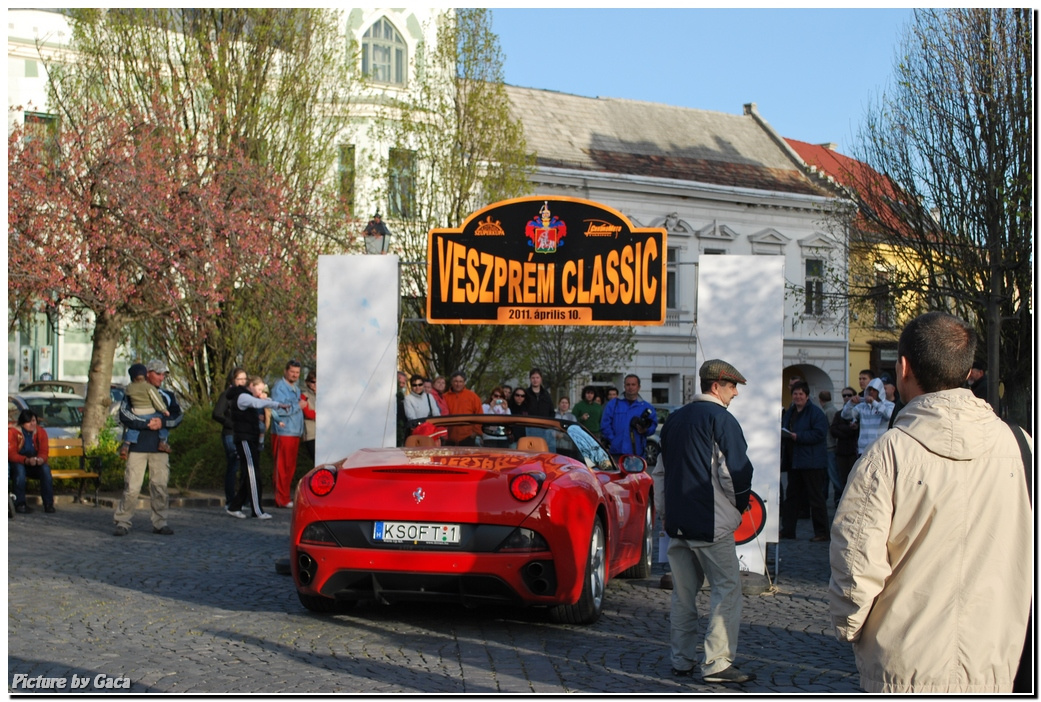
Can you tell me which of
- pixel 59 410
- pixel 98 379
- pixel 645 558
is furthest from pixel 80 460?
pixel 645 558

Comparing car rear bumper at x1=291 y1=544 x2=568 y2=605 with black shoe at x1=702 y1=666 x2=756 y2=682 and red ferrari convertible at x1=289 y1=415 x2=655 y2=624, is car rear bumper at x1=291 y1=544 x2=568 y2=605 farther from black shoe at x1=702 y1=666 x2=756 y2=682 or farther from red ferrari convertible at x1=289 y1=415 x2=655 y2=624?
black shoe at x1=702 y1=666 x2=756 y2=682

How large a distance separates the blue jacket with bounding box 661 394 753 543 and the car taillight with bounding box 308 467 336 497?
7.28ft

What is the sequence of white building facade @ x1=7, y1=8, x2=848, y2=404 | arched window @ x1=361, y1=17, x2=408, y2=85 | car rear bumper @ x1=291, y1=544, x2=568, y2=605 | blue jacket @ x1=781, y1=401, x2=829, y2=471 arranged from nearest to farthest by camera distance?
car rear bumper @ x1=291, y1=544, x2=568, y2=605, blue jacket @ x1=781, y1=401, x2=829, y2=471, white building facade @ x1=7, y1=8, x2=848, y2=404, arched window @ x1=361, y1=17, x2=408, y2=85

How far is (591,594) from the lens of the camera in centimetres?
756

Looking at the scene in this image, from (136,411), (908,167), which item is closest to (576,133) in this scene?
(908,167)

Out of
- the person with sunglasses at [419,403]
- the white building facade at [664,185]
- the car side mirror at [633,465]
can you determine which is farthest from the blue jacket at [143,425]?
the white building facade at [664,185]

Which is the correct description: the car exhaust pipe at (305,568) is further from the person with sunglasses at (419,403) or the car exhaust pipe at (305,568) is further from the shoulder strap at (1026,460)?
the person with sunglasses at (419,403)

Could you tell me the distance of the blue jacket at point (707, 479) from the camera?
21.0 feet

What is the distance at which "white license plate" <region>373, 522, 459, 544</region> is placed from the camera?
7.15 meters

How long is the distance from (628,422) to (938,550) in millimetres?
11823

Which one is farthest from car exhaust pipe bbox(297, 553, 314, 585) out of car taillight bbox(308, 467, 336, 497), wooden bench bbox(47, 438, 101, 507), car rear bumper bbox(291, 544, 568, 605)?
wooden bench bbox(47, 438, 101, 507)

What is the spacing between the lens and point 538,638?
7.24 meters

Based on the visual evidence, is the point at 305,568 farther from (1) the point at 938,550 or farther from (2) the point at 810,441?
(2) the point at 810,441

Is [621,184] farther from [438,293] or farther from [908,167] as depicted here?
[438,293]
